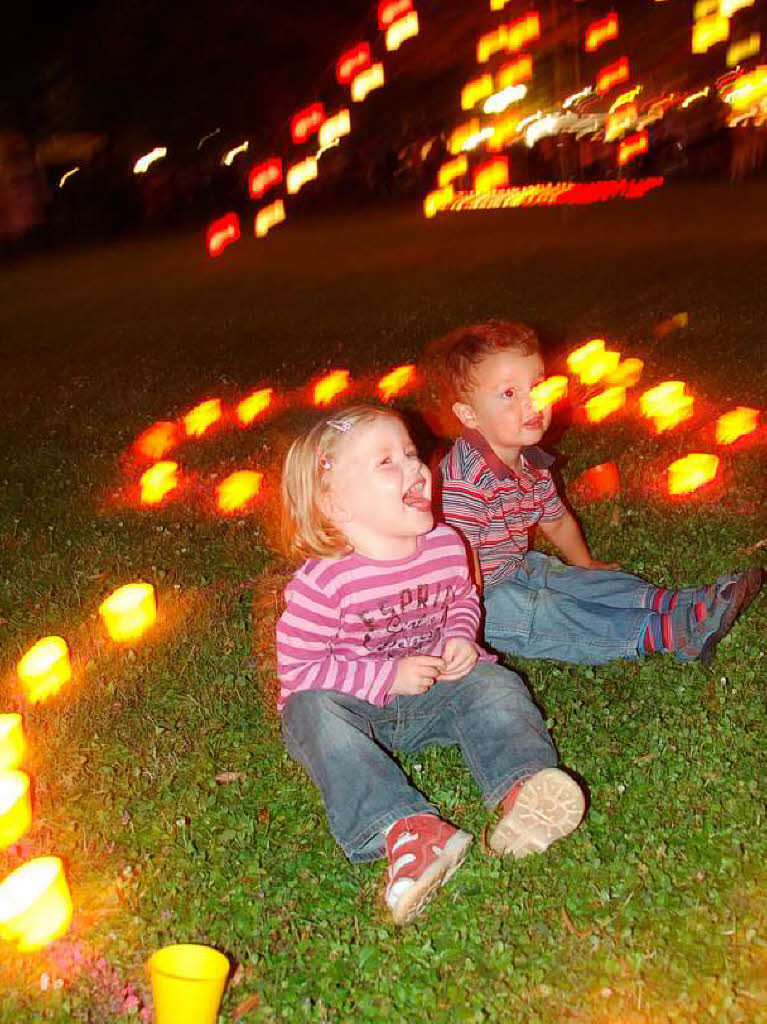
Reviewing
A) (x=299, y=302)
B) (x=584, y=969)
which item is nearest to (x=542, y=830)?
(x=584, y=969)

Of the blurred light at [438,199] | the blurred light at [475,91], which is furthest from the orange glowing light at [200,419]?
the blurred light at [475,91]

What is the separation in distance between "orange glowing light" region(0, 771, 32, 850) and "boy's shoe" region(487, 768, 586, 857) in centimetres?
132

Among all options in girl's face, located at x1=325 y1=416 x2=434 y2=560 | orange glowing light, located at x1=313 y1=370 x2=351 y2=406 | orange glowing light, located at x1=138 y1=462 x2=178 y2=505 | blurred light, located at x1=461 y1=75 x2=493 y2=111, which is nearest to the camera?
girl's face, located at x1=325 y1=416 x2=434 y2=560

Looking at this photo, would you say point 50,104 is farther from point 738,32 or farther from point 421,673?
point 421,673

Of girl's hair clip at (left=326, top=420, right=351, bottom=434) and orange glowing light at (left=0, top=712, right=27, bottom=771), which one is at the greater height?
girl's hair clip at (left=326, top=420, right=351, bottom=434)

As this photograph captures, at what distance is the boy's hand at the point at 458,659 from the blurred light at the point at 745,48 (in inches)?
812

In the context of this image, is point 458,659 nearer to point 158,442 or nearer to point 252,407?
point 158,442

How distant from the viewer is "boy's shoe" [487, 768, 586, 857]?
2775 millimetres

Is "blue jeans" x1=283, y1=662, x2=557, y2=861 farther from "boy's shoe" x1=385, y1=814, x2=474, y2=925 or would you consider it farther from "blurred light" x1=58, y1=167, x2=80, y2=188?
"blurred light" x1=58, y1=167, x2=80, y2=188

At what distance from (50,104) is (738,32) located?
15.3m

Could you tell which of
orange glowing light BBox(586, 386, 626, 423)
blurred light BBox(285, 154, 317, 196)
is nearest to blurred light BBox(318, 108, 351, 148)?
blurred light BBox(285, 154, 317, 196)

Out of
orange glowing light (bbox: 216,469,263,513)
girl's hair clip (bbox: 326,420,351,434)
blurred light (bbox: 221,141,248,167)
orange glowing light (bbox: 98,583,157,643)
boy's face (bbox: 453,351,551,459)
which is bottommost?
blurred light (bbox: 221,141,248,167)

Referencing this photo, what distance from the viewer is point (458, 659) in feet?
10.2

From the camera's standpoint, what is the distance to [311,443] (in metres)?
3.12
